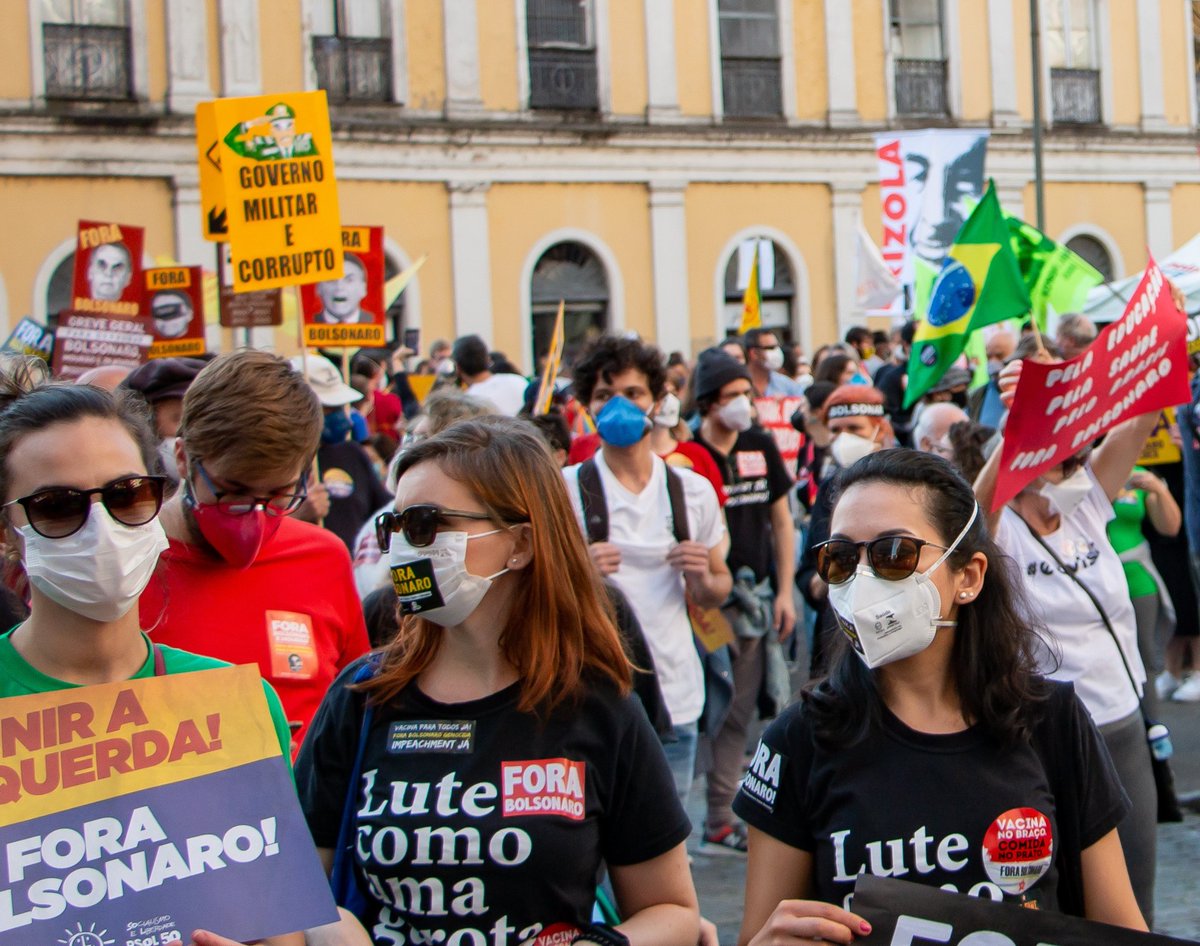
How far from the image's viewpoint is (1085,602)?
4.30 m

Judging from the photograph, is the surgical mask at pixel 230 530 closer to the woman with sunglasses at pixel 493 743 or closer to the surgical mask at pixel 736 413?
the woman with sunglasses at pixel 493 743

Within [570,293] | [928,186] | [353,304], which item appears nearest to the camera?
[353,304]

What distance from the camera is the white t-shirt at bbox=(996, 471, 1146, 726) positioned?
4.23m

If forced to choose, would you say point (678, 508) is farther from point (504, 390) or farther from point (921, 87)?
point (921, 87)

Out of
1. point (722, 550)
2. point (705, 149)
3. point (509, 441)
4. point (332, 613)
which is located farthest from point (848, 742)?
point (705, 149)

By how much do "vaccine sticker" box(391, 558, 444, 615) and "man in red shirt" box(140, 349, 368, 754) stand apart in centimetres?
64

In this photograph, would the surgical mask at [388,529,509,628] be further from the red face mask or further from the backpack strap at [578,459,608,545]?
Result: the backpack strap at [578,459,608,545]

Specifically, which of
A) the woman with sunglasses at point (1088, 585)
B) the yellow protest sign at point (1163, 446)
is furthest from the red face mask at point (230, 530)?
the yellow protest sign at point (1163, 446)

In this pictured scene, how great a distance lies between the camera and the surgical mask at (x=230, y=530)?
343cm

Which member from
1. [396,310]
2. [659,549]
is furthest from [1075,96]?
[659,549]

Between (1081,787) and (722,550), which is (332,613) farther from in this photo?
(722,550)

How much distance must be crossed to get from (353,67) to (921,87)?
9.43 meters

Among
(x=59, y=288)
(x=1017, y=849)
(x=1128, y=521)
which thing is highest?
(x=59, y=288)

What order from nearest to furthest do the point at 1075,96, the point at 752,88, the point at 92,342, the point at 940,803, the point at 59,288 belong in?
the point at 940,803 < the point at 92,342 < the point at 59,288 < the point at 752,88 < the point at 1075,96
